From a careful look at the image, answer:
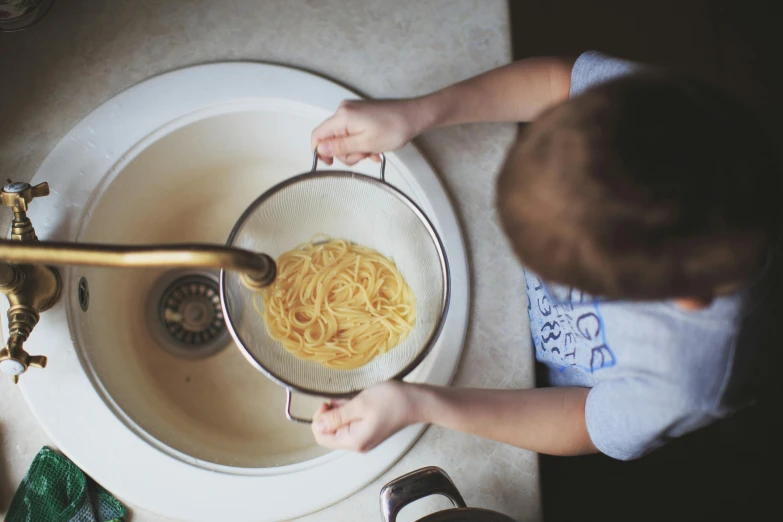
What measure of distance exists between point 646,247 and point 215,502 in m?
0.57

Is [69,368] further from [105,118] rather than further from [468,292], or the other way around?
[468,292]

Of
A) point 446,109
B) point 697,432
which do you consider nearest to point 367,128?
point 446,109

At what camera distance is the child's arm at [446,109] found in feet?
2.34

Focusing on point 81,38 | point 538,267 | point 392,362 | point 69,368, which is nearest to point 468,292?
point 392,362

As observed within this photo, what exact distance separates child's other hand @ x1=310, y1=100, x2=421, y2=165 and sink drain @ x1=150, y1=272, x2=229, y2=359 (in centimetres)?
38

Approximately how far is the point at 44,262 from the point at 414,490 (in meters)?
0.44

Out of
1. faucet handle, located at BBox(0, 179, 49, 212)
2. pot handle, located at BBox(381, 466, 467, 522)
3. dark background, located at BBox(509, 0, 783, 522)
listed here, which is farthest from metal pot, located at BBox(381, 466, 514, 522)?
dark background, located at BBox(509, 0, 783, 522)

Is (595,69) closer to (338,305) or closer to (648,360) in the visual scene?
(648,360)

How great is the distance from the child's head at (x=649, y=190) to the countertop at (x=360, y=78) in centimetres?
29

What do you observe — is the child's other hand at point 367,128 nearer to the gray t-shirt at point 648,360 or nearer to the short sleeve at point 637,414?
the gray t-shirt at point 648,360

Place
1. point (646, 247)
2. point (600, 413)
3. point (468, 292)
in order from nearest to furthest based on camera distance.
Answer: point (646, 247) → point (600, 413) → point (468, 292)

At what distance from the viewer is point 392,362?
741mm

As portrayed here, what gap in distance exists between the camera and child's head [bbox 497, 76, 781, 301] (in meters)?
0.43

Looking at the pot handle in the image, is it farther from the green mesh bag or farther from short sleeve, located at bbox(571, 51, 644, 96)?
short sleeve, located at bbox(571, 51, 644, 96)
